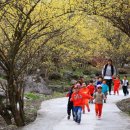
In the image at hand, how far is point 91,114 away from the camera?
18.3 m

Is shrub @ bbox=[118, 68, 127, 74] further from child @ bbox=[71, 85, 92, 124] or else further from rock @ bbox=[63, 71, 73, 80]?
child @ bbox=[71, 85, 92, 124]

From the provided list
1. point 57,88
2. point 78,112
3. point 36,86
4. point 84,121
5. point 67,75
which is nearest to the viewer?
point 78,112

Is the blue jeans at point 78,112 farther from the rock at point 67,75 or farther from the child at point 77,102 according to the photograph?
the rock at point 67,75

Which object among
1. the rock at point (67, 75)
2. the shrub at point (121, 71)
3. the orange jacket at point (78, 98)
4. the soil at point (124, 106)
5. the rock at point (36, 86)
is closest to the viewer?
the orange jacket at point (78, 98)

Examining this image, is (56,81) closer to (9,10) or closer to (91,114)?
(91,114)

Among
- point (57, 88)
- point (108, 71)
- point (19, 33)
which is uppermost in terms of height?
point (19, 33)

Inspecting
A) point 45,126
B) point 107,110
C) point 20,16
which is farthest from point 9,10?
point 107,110

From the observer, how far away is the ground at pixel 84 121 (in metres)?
15.1

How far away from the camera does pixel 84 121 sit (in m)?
16.3

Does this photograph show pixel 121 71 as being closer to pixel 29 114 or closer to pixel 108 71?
pixel 108 71

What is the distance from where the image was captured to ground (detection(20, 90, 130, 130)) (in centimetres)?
1511

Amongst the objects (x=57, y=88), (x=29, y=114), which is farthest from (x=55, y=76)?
(x=29, y=114)

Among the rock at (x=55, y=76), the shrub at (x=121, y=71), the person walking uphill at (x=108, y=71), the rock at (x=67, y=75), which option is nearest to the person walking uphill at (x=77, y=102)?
the person walking uphill at (x=108, y=71)

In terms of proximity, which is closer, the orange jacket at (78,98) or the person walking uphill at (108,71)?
the orange jacket at (78,98)
